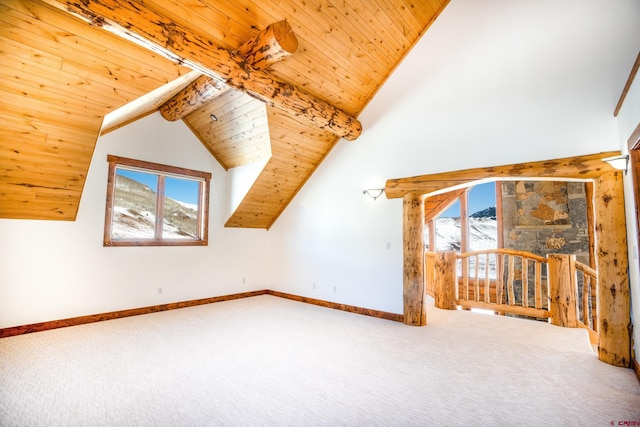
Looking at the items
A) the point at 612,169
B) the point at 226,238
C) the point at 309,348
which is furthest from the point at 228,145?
the point at 612,169

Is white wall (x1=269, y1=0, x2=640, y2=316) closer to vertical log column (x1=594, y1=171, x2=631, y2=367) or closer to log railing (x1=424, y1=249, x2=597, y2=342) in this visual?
vertical log column (x1=594, y1=171, x2=631, y2=367)

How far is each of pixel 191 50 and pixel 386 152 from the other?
3.07 metres

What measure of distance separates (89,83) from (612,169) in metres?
5.20

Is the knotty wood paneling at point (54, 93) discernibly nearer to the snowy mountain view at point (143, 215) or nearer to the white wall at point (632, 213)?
the snowy mountain view at point (143, 215)

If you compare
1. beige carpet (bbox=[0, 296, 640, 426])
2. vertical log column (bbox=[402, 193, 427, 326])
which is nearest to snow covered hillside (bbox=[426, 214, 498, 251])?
beige carpet (bbox=[0, 296, 640, 426])

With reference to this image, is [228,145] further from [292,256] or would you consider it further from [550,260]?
[550,260]

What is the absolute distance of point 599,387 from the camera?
2654 mm

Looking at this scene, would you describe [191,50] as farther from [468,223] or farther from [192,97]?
[468,223]

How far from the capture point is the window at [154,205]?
15.8 ft

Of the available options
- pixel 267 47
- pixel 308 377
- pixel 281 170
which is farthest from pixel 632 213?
pixel 281 170

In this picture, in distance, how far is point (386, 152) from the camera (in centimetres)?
502

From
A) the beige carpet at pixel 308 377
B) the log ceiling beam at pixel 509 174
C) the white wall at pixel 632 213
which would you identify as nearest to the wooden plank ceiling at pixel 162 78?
the log ceiling beam at pixel 509 174

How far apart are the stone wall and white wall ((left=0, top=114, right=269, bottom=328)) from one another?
542 cm

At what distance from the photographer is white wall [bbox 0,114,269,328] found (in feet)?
13.0
